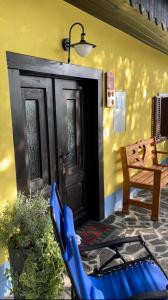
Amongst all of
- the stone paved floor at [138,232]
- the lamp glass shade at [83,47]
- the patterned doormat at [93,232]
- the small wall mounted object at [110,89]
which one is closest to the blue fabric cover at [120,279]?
the stone paved floor at [138,232]

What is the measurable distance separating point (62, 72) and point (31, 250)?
1.85 m

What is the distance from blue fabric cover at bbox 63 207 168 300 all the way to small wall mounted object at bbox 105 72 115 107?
218cm

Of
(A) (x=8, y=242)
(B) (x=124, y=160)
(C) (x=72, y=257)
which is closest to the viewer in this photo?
(C) (x=72, y=257)

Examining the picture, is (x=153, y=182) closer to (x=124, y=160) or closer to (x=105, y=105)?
(x=124, y=160)

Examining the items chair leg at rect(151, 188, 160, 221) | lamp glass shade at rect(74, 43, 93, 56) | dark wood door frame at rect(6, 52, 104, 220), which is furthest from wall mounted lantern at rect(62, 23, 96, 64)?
chair leg at rect(151, 188, 160, 221)

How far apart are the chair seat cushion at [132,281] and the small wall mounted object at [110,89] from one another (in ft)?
7.62

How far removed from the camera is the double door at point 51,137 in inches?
96.3

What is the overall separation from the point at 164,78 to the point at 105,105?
2844 mm

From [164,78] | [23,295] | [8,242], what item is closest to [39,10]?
[8,242]

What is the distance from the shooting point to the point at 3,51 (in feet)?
6.98

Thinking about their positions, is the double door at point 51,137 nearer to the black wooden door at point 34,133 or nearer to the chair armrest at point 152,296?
the black wooden door at point 34,133

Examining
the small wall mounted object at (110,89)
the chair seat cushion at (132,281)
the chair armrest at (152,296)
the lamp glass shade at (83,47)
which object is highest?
the lamp glass shade at (83,47)

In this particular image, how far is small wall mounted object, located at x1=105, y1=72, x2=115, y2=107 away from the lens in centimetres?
360

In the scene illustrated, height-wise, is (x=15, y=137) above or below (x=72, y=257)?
above
